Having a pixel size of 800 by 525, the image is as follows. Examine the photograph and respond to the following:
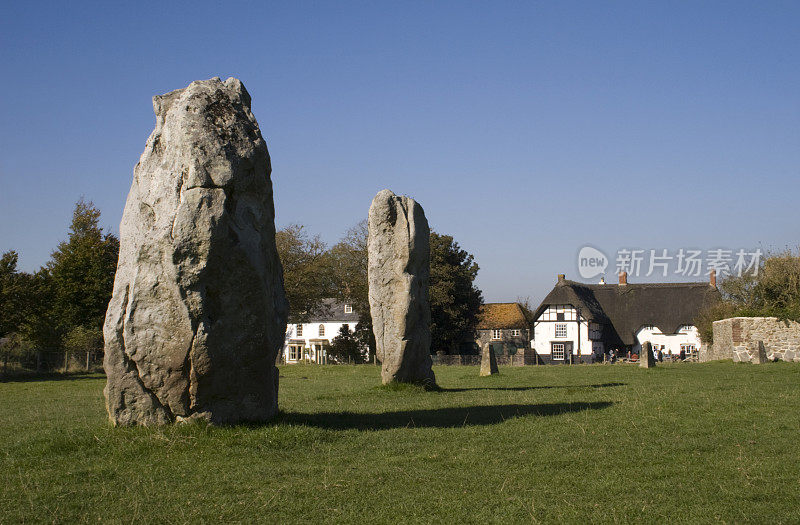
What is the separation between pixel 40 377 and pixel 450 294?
88.4ft

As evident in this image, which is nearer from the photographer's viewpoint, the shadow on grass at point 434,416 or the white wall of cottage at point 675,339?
the shadow on grass at point 434,416

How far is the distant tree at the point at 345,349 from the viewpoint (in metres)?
50.7

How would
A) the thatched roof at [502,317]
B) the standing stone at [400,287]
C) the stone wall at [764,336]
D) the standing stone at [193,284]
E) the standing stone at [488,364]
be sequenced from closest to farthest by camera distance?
the standing stone at [193,284], the standing stone at [400,287], the standing stone at [488,364], the stone wall at [764,336], the thatched roof at [502,317]

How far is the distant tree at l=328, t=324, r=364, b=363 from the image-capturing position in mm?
50719

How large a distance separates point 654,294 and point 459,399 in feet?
185

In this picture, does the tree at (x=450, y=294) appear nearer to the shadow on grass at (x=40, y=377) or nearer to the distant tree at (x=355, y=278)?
the distant tree at (x=355, y=278)

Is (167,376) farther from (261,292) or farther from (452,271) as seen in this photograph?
(452,271)

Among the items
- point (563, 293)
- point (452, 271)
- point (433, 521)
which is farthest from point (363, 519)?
point (563, 293)

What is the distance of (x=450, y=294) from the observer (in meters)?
48.2

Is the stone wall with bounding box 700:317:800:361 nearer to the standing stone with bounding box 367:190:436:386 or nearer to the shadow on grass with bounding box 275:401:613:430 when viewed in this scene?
the standing stone with bounding box 367:190:436:386

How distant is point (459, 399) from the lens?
44.2ft

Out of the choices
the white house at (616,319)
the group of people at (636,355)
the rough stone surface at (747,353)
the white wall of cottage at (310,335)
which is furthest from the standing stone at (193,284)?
the white wall of cottage at (310,335)

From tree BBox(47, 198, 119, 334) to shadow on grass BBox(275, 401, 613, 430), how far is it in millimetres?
29365

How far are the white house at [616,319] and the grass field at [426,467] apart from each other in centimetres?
5006
